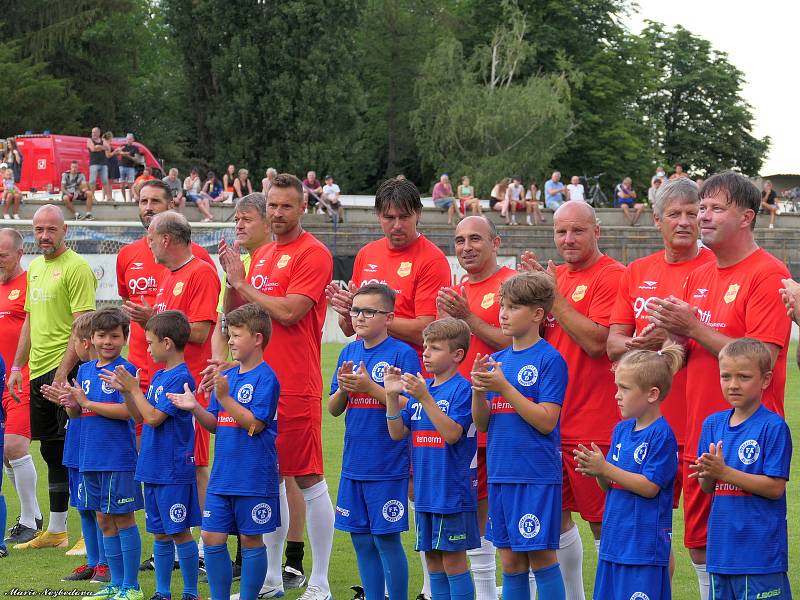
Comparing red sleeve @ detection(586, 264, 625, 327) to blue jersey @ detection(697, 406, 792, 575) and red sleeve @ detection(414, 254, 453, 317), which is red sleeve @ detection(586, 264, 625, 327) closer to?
red sleeve @ detection(414, 254, 453, 317)

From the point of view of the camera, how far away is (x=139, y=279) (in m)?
8.55

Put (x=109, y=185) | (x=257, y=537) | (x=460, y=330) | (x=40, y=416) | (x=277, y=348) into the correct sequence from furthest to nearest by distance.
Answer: (x=109, y=185) → (x=40, y=416) → (x=277, y=348) → (x=257, y=537) → (x=460, y=330)

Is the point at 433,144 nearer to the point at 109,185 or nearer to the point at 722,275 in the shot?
the point at 109,185

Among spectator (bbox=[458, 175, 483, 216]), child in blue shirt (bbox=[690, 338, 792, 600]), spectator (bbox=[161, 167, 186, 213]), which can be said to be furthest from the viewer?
spectator (bbox=[458, 175, 483, 216])

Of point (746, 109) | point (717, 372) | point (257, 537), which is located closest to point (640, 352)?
point (717, 372)

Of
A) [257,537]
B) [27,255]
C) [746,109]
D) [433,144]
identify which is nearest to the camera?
[257,537]

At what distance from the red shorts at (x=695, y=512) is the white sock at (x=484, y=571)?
133 centimetres

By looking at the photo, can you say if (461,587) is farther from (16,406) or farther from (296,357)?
(16,406)

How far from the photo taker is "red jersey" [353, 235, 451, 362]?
734 cm

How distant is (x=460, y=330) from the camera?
6324 mm

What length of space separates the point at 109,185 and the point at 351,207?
7334mm

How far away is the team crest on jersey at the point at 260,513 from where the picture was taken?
675 centimetres

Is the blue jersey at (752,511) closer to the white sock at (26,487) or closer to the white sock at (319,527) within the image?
the white sock at (319,527)

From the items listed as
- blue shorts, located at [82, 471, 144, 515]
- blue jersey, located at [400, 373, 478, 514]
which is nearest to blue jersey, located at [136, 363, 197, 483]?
blue shorts, located at [82, 471, 144, 515]
